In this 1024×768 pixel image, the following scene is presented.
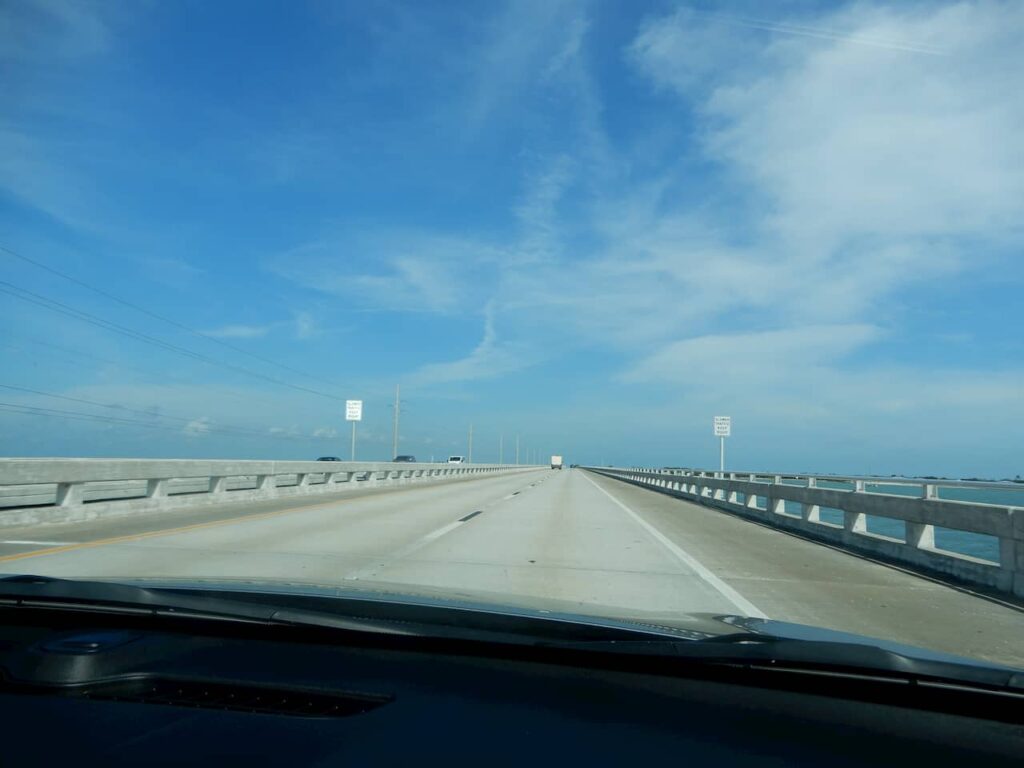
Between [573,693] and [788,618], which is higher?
[573,693]

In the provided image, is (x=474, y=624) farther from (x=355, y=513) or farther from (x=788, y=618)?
(x=355, y=513)

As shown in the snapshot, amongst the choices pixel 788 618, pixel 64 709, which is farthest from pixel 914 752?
pixel 788 618

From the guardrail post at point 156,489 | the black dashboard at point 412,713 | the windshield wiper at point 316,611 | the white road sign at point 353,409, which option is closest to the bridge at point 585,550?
the guardrail post at point 156,489

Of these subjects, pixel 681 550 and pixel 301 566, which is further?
pixel 681 550

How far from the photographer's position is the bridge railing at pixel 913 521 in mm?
9711

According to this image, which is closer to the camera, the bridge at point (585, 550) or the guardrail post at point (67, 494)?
the bridge at point (585, 550)

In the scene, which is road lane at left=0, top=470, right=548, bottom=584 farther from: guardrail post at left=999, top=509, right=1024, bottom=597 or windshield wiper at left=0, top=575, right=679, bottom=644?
guardrail post at left=999, top=509, right=1024, bottom=597

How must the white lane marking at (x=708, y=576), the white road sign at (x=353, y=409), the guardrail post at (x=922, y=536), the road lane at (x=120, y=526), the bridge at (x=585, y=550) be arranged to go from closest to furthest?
the white lane marking at (x=708, y=576), the bridge at (x=585, y=550), the road lane at (x=120, y=526), the guardrail post at (x=922, y=536), the white road sign at (x=353, y=409)

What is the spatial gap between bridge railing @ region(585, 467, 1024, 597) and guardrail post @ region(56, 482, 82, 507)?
46.3ft

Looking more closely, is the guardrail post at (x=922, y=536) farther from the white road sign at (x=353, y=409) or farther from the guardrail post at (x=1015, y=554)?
the white road sign at (x=353, y=409)

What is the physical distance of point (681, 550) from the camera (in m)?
13.3

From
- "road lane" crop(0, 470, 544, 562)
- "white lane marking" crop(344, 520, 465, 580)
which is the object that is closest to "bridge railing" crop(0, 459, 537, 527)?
"road lane" crop(0, 470, 544, 562)

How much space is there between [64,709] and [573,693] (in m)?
1.82

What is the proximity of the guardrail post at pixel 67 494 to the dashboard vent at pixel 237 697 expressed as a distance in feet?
43.8
